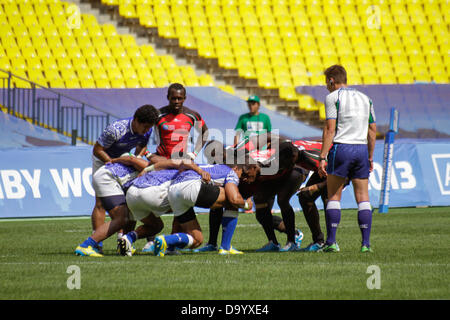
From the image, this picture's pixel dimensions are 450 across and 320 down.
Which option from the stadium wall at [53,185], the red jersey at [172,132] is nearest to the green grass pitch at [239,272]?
the red jersey at [172,132]

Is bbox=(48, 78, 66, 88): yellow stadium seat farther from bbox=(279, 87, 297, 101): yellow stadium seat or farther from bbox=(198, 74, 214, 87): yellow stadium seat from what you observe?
bbox=(279, 87, 297, 101): yellow stadium seat

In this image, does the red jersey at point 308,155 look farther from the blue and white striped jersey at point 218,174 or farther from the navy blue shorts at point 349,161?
the blue and white striped jersey at point 218,174

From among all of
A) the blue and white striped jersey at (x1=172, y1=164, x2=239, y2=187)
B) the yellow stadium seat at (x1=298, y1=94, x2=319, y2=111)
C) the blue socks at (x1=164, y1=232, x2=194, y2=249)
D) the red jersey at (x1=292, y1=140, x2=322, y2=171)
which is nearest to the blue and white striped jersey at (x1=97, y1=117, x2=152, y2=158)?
the blue and white striped jersey at (x1=172, y1=164, x2=239, y2=187)

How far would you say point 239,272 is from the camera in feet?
23.8

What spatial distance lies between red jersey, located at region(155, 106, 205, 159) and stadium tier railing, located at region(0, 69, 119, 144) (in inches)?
399

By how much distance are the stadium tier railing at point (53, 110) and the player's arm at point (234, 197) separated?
1217 cm

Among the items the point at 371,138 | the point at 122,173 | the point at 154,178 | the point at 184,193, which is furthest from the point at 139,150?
the point at 371,138

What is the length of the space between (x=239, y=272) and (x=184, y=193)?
158 centimetres

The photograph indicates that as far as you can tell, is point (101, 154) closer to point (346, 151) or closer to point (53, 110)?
point (346, 151)

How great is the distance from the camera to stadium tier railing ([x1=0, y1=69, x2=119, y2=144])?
68.1 ft

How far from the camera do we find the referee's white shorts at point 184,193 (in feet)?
28.1

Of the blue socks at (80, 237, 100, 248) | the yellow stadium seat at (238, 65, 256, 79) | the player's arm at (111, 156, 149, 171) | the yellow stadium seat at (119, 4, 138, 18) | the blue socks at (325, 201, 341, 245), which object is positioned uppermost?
the yellow stadium seat at (119, 4, 138, 18)
